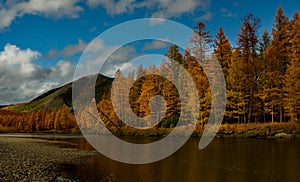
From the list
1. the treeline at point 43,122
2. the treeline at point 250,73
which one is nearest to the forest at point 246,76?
the treeline at point 250,73

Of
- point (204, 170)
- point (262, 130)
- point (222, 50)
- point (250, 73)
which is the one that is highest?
point (222, 50)

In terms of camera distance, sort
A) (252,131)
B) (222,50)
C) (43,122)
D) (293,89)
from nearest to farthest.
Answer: (293,89) → (252,131) → (222,50) → (43,122)

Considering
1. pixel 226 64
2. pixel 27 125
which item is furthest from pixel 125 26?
pixel 27 125

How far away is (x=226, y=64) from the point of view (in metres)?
49.9

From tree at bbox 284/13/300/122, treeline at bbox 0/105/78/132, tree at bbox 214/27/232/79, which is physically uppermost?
tree at bbox 214/27/232/79

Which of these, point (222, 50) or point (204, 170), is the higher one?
point (222, 50)

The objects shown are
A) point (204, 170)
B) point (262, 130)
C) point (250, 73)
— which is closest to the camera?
point (204, 170)

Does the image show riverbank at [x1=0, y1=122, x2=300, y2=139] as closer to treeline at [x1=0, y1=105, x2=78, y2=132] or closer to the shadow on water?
the shadow on water

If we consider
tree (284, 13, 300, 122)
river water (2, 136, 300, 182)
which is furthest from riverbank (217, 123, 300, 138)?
river water (2, 136, 300, 182)

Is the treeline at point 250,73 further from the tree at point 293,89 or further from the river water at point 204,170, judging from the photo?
the river water at point 204,170

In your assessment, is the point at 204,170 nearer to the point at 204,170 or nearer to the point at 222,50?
the point at 204,170

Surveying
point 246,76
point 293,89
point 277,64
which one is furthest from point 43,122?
point 293,89

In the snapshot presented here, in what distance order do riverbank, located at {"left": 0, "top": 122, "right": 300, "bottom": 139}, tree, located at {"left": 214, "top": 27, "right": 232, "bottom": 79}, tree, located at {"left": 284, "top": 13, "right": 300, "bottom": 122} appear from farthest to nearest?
1. tree, located at {"left": 214, "top": 27, "right": 232, "bottom": 79}
2. tree, located at {"left": 284, "top": 13, "right": 300, "bottom": 122}
3. riverbank, located at {"left": 0, "top": 122, "right": 300, "bottom": 139}

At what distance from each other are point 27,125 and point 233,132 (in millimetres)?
98382
